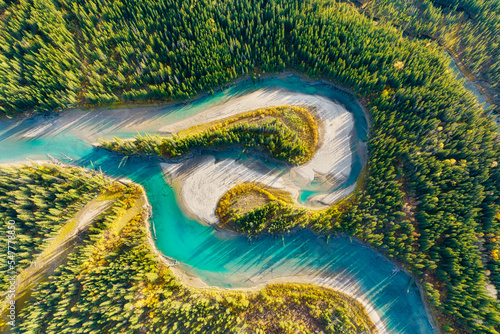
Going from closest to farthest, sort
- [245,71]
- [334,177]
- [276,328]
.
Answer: [276,328] < [334,177] < [245,71]

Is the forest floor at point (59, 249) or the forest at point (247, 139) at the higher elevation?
the forest at point (247, 139)

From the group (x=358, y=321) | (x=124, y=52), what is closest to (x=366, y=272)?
(x=358, y=321)

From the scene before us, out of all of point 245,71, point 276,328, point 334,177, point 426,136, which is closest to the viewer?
point 276,328

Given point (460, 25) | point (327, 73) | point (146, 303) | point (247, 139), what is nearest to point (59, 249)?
point (146, 303)

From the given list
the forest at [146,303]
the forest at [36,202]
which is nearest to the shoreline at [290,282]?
the forest at [146,303]

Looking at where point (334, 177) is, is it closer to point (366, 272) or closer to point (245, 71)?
point (366, 272)

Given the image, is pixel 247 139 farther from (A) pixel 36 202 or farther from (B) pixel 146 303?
(A) pixel 36 202

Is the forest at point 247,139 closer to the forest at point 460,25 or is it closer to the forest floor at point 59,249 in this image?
the forest floor at point 59,249
